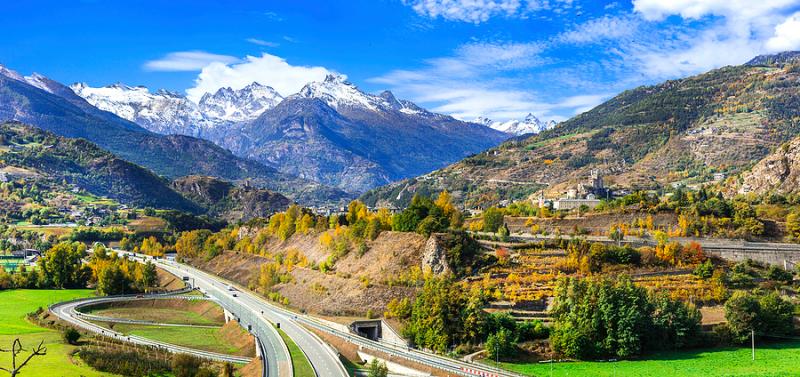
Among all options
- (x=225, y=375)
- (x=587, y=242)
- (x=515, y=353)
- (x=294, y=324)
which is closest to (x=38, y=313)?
(x=294, y=324)

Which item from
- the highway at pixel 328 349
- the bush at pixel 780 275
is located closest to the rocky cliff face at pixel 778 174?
the bush at pixel 780 275

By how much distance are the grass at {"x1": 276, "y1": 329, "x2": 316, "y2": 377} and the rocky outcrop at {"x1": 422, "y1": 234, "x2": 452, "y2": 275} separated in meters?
23.5

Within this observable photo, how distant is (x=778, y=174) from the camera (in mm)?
136750

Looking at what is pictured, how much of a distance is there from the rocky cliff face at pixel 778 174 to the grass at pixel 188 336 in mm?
109000

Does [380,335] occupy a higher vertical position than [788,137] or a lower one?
lower

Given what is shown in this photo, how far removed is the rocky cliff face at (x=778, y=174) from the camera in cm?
13362

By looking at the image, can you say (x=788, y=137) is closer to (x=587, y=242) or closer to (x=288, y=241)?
(x=587, y=242)

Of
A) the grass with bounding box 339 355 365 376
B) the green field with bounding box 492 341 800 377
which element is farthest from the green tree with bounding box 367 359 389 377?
the green field with bounding box 492 341 800 377

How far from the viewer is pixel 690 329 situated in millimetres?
67000

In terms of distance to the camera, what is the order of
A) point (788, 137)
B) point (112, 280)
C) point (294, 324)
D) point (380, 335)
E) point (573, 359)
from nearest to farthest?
point (573, 359), point (380, 335), point (294, 324), point (112, 280), point (788, 137)

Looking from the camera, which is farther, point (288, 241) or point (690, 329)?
point (288, 241)

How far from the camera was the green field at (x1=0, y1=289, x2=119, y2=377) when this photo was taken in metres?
64.9

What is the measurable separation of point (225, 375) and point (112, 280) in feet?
224

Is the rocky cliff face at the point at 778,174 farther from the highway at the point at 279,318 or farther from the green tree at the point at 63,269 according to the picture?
the green tree at the point at 63,269
